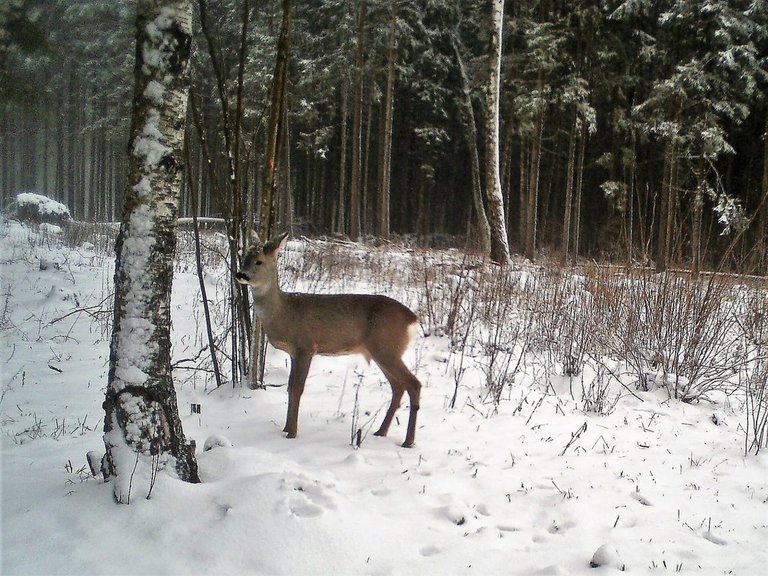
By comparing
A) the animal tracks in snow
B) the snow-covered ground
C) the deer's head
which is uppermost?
the deer's head

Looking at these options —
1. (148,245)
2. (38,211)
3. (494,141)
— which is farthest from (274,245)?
(38,211)

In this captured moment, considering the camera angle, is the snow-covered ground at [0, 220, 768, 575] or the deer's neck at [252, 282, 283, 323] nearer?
the snow-covered ground at [0, 220, 768, 575]

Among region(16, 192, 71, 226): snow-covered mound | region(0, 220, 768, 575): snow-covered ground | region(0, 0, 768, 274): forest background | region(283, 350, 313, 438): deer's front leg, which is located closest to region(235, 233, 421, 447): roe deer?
region(283, 350, 313, 438): deer's front leg

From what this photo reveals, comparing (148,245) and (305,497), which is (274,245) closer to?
(148,245)

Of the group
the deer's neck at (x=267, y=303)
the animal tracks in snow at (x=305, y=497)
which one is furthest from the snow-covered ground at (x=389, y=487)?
the deer's neck at (x=267, y=303)

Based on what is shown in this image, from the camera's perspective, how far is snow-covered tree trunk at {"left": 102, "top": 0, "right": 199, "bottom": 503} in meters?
2.93

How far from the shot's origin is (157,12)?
9.56 feet

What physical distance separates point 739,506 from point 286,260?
8.87 metres

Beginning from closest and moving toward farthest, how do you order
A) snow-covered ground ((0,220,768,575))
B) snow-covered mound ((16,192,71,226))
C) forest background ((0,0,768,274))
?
A: snow-covered ground ((0,220,768,575)), forest background ((0,0,768,274)), snow-covered mound ((16,192,71,226))

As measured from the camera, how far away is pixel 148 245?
9.75 feet

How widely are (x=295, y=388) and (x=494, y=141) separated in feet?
32.5

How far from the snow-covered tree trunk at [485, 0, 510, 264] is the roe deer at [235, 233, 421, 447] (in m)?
8.29

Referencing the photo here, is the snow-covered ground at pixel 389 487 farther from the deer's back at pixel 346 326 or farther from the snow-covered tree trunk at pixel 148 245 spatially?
the deer's back at pixel 346 326

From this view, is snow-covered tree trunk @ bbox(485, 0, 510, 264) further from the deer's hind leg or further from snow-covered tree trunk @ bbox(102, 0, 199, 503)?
snow-covered tree trunk @ bbox(102, 0, 199, 503)
